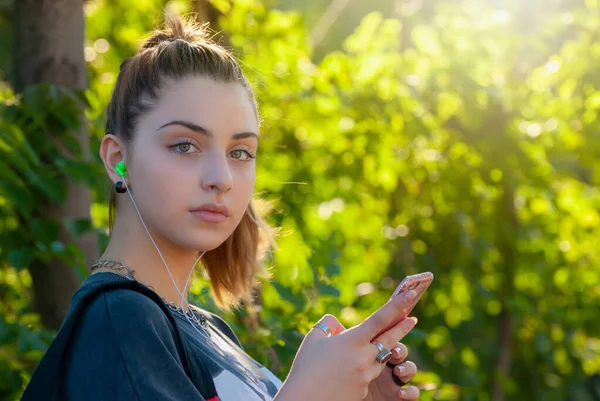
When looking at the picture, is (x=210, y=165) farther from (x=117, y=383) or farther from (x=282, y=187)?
(x=282, y=187)

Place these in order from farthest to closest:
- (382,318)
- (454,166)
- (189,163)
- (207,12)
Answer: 1. (454,166)
2. (207,12)
3. (189,163)
4. (382,318)

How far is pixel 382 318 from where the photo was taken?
50.8 inches

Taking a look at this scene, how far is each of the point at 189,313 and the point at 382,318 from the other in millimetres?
537

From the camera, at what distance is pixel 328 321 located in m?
1.40

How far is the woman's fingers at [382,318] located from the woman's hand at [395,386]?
0.86 feet

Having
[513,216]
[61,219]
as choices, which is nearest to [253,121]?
[61,219]

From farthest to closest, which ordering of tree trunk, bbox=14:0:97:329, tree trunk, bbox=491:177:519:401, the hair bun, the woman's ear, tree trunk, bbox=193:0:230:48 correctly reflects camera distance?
tree trunk, bbox=491:177:519:401
tree trunk, bbox=193:0:230:48
tree trunk, bbox=14:0:97:329
the hair bun
the woman's ear

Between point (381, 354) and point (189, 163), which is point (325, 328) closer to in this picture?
point (381, 354)

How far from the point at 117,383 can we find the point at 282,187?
2763mm

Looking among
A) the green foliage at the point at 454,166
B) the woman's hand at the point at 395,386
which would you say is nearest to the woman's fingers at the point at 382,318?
the woman's hand at the point at 395,386

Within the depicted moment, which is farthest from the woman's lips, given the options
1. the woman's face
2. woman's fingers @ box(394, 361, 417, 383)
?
woman's fingers @ box(394, 361, 417, 383)

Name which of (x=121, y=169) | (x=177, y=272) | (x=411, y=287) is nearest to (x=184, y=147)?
(x=121, y=169)

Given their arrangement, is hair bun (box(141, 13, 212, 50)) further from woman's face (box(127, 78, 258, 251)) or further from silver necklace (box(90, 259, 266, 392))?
silver necklace (box(90, 259, 266, 392))

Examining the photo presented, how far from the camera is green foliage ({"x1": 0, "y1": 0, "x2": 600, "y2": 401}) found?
402cm
